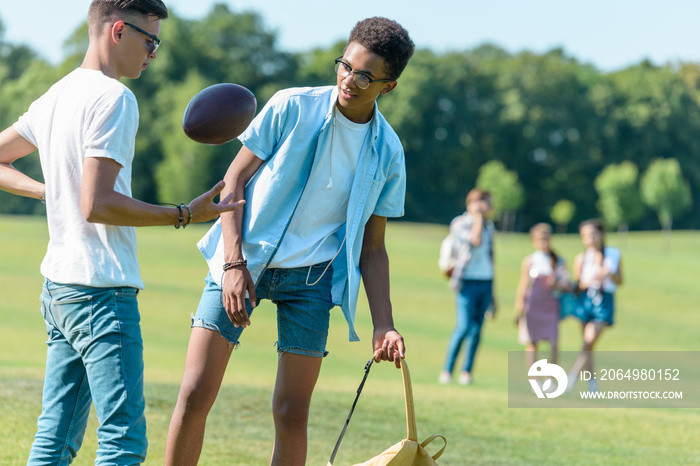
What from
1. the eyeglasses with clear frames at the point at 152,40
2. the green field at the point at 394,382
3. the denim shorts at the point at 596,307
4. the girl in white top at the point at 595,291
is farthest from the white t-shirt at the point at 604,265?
the eyeglasses with clear frames at the point at 152,40

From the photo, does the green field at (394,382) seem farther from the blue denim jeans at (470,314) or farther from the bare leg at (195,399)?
the bare leg at (195,399)

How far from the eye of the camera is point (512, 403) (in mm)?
9141

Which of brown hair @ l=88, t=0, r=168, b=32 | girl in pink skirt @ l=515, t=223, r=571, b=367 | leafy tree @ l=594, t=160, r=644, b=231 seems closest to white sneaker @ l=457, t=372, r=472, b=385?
girl in pink skirt @ l=515, t=223, r=571, b=367

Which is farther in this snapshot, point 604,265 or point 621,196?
point 621,196

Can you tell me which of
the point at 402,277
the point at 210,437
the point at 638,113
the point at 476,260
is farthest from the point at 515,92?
the point at 210,437

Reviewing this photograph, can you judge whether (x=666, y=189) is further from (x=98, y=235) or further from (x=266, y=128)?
(x=98, y=235)

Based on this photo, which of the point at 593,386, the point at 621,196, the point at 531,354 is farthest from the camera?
the point at 621,196

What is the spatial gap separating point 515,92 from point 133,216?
273 feet

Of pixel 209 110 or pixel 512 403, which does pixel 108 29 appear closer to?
pixel 209 110

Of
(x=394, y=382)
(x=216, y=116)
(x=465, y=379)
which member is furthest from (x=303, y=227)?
(x=465, y=379)

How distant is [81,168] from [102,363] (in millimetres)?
755

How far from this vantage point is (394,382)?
11.7 metres

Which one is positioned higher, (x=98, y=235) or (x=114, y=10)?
(x=114, y=10)

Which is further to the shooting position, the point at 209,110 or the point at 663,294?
the point at 663,294
